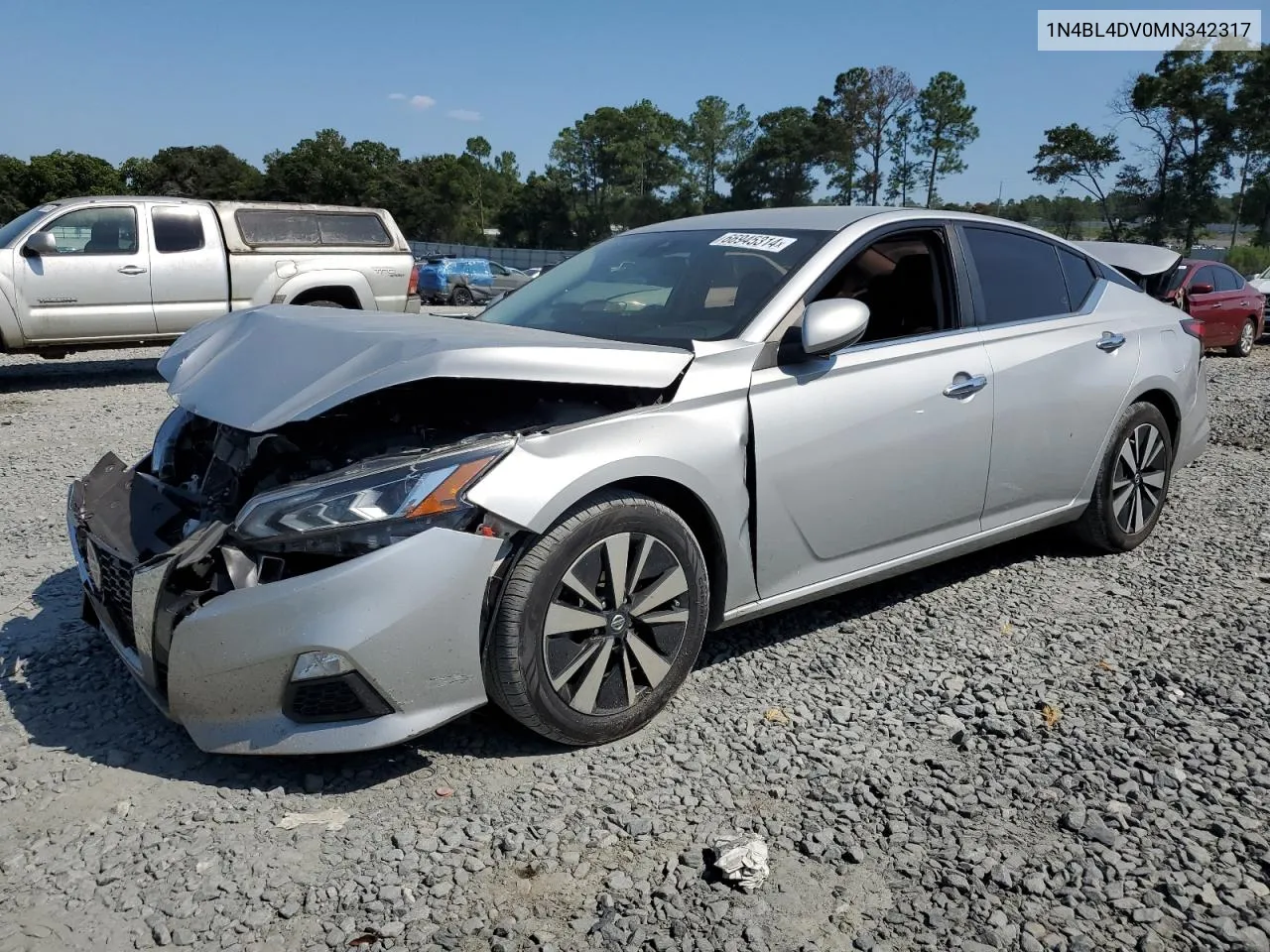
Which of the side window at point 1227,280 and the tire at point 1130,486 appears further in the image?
the side window at point 1227,280

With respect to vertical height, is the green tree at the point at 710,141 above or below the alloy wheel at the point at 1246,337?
above

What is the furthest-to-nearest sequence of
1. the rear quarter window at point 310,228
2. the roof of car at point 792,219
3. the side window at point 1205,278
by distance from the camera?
the side window at point 1205,278 → the rear quarter window at point 310,228 → the roof of car at point 792,219

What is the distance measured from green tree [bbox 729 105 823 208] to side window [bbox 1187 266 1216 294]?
48558mm

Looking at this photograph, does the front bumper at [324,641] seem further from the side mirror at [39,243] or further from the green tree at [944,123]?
the green tree at [944,123]

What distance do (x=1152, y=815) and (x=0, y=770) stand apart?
322 cm

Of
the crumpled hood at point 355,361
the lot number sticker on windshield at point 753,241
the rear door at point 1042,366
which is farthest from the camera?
the rear door at point 1042,366

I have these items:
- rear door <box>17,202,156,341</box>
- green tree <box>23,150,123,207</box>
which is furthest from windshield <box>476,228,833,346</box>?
green tree <box>23,150,123,207</box>

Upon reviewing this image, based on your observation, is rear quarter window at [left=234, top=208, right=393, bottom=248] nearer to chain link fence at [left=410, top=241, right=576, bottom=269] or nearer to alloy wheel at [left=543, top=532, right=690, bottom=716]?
alloy wheel at [left=543, top=532, right=690, bottom=716]

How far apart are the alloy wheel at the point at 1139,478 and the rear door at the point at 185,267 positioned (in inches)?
376

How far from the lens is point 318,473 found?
314 cm

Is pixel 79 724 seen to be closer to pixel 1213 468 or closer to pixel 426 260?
pixel 1213 468

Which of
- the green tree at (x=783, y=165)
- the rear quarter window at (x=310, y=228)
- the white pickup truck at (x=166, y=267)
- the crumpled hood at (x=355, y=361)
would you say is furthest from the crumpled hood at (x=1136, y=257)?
the green tree at (x=783, y=165)

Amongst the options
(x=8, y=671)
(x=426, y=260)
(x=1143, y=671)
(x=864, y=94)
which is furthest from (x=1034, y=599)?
(x=864, y=94)

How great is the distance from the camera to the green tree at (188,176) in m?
77.9
